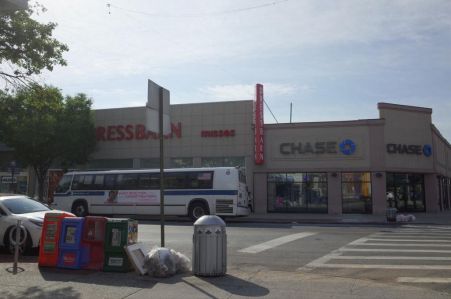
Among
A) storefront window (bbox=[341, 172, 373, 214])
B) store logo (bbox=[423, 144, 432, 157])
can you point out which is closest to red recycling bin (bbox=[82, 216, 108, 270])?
storefront window (bbox=[341, 172, 373, 214])

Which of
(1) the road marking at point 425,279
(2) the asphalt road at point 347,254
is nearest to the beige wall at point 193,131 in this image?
(2) the asphalt road at point 347,254

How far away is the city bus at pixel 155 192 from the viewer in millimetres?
24141

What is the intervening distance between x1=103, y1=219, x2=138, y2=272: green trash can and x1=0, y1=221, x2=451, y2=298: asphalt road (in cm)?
36

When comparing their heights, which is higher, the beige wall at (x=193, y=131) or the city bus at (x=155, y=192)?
the beige wall at (x=193, y=131)

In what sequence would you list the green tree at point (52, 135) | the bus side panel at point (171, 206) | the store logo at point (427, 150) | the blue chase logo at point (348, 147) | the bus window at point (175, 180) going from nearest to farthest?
the bus side panel at point (171, 206) → the bus window at point (175, 180) → the blue chase logo at point (348, 147) → the green tree at point (52, 135) → the store logo at point (427, 150)

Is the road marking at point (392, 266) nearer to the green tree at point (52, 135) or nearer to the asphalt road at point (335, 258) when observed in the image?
the asphalt road at point (335, 258)

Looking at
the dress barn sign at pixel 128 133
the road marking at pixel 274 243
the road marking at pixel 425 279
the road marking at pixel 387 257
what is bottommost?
the road marking at pixel 425 279

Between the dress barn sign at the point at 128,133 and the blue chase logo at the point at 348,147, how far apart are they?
11.2 m

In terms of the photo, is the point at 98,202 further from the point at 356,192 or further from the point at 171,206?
the point at 356,192

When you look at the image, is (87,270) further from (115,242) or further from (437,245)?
(437,245)

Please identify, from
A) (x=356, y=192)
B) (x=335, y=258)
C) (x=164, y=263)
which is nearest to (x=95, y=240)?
(x=164, y=263)

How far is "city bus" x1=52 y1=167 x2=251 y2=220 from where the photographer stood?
2414 centimetres

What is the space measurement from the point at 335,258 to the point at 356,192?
65.5ft

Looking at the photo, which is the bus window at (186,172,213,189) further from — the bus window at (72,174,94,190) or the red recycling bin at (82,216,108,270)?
the red recycling bin at (82,216,108,270)
